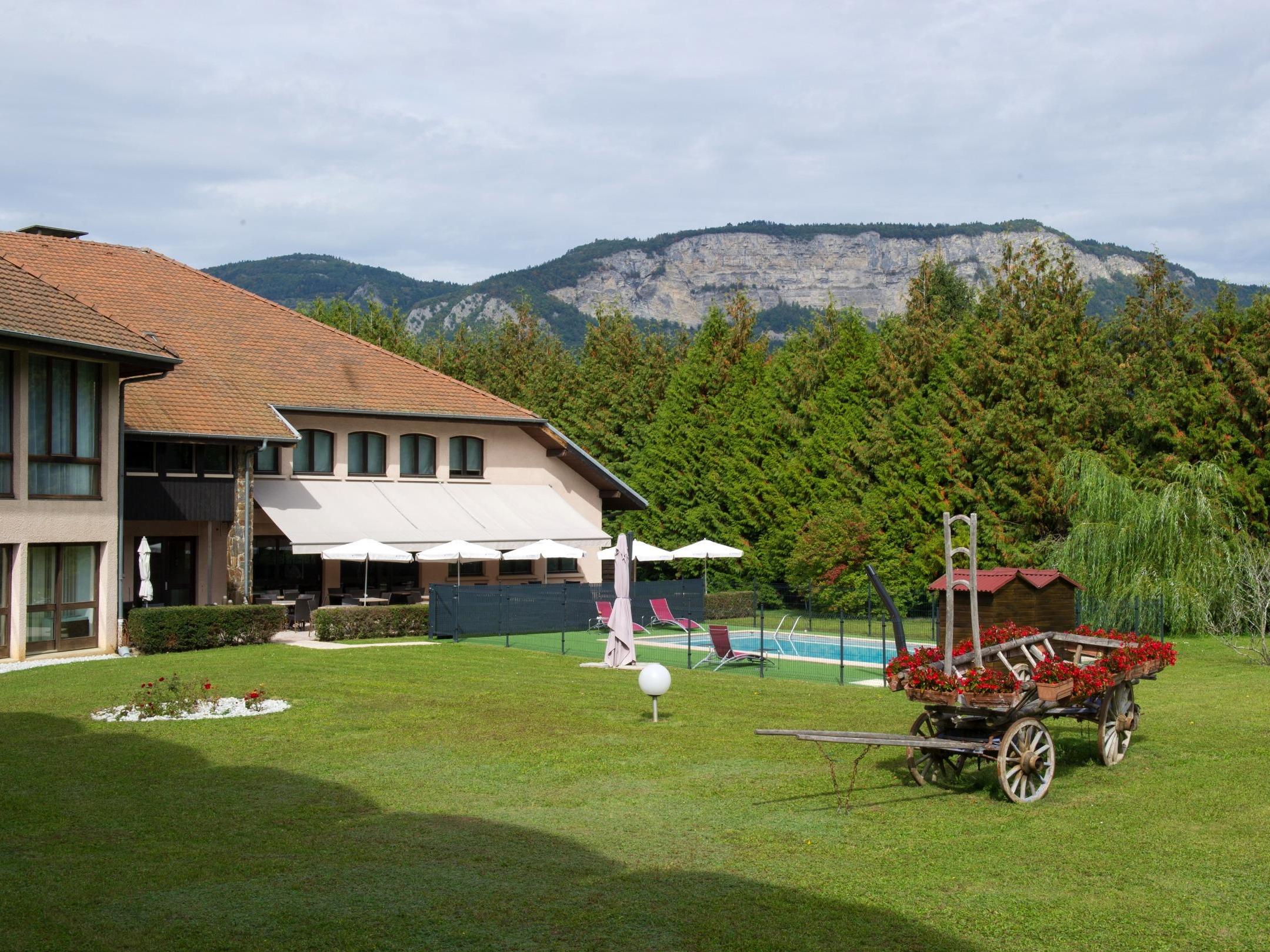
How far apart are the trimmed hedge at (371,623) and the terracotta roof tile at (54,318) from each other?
6648 mm

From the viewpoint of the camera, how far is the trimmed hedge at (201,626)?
23.9 metres

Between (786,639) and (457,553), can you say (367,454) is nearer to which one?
(457,553)

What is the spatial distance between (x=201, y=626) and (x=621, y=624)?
863cm

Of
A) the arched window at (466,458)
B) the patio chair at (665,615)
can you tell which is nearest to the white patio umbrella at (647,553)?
the patio chair at (665,615)

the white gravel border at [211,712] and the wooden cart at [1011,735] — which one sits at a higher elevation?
the wooden cart at [1011,735]

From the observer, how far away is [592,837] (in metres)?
9.47

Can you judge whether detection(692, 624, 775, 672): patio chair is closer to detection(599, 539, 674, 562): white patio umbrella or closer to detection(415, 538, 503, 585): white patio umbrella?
detection(415, 538, 503, 585): white patio umbrella

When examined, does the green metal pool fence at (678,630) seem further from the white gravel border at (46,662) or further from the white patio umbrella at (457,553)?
the white gravel border at (46,662)

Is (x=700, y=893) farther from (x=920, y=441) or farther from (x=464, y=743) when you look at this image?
(x=920, y=441)

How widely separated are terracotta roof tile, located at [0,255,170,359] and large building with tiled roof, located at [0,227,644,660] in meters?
0.06

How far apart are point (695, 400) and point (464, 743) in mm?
29316

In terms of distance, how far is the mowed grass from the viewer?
7312 millimetres

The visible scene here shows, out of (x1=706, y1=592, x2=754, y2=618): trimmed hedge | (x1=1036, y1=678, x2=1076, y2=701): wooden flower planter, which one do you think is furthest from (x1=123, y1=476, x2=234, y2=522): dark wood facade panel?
(x1=1036, y1=678, x2=1076, y2=701): wooden flower planter

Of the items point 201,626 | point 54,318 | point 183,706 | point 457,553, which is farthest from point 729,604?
point 183,706
